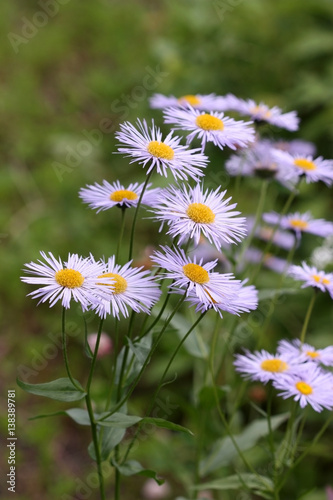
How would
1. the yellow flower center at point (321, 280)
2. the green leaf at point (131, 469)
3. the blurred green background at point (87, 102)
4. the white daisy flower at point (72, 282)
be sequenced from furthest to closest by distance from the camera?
the blurred green background at point (87, 102), the yellow flower center at point (321, 280), the green leaf at point (131, 469), the white daisy flower at point (72, 282)

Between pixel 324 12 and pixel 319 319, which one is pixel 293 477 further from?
pixel 324 12

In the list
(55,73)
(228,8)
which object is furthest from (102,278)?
(55,73)

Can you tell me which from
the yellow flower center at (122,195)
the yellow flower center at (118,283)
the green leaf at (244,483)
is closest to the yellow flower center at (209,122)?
the yellow flower center at (122,195)

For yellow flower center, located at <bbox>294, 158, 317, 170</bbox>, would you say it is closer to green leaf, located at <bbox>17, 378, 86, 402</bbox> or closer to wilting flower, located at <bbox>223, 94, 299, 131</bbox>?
wilting flower, located at <bbox>223, 94, 299, 131</bbox>

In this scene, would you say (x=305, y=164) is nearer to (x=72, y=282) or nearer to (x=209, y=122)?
(x=209, y=122)

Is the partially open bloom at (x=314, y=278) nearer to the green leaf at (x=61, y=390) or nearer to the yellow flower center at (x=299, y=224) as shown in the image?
the yellow flower center at (x=299, y=224)

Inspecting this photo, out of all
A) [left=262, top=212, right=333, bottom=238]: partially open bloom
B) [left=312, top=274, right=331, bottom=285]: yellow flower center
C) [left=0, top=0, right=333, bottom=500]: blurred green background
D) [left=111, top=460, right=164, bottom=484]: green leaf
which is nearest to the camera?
[left=111, top=460, right=164, bottom=484]: green leaf

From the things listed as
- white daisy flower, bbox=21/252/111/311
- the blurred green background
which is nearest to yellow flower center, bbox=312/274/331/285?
white daisy flower, bbox=21/252/111/311
